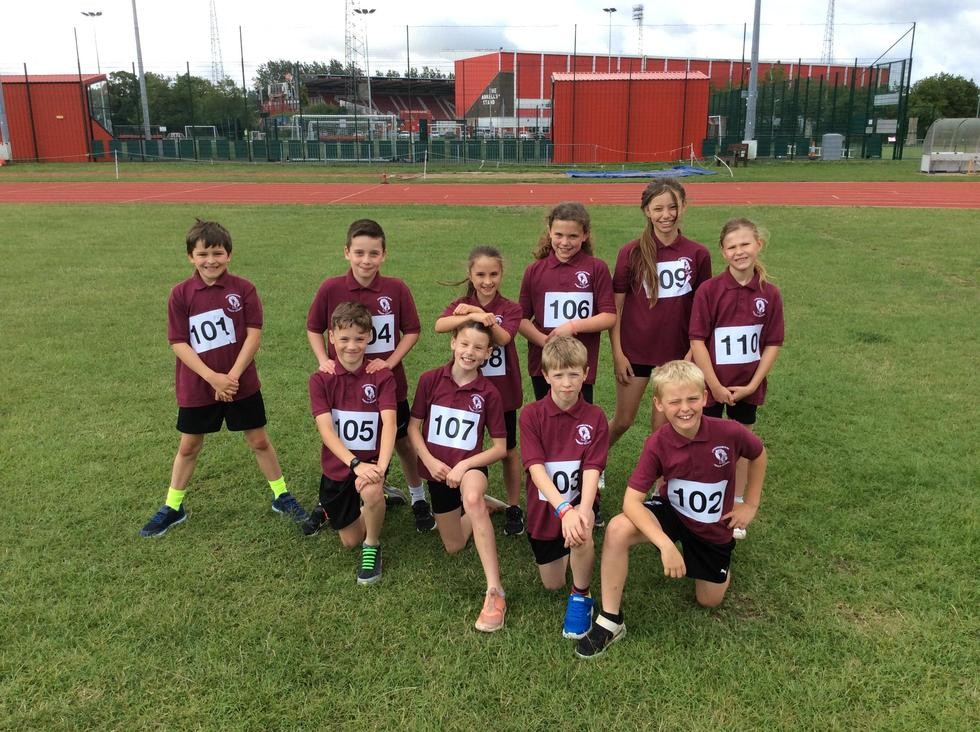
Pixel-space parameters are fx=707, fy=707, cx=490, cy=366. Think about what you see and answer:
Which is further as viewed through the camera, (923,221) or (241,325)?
(923,221)

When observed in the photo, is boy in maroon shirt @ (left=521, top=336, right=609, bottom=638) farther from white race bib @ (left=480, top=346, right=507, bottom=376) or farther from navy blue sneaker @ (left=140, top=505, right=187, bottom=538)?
navy blue sneaker @ (left=140, top=505, right=187, bottom=538)

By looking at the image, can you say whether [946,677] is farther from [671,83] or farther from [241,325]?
[671,83]

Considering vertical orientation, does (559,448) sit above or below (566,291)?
below

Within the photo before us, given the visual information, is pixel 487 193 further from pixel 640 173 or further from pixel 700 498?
pixel 700 498

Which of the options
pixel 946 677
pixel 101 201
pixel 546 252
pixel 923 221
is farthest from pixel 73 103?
pixel 946 677

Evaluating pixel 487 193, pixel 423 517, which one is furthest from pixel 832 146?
pixel 423 517

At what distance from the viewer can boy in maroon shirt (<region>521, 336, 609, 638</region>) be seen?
2922 millimetres

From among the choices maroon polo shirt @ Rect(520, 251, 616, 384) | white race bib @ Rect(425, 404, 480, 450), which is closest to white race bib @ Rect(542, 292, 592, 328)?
maroon polo shirt @ Rect(520, 251, 616, 384)

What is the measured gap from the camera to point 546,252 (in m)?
3.81

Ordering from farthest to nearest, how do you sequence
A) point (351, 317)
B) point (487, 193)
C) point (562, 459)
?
point (487, 193) < point (351, 317) < point (562, 459)

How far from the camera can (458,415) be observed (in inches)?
132

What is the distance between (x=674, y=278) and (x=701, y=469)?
1274 millimetres

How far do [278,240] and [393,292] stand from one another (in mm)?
9503

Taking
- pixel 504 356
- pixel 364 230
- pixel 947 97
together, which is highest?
pixel 947 97
